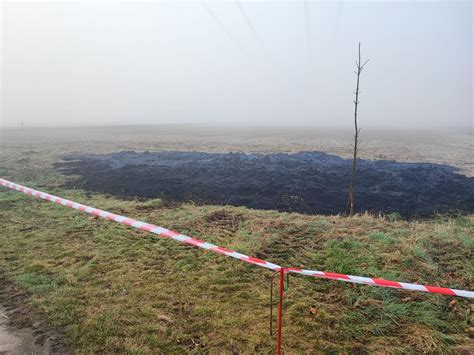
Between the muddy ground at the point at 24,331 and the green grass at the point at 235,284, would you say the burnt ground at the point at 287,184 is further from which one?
the muddy ground at the point at 24,331

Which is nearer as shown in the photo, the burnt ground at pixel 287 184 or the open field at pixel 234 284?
the open field at pixel 234 284

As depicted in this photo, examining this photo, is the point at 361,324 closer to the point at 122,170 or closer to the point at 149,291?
the point at 149,291

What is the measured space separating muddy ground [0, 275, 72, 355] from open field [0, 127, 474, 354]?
89 mm

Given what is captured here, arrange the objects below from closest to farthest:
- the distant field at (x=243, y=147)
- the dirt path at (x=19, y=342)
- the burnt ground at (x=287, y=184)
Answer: the dirt path at (x=19, y=342) → the burnt ground at (x=287, y=184) → the distant field at (x=243, y=147)

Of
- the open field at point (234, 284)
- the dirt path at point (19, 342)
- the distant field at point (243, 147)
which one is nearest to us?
the dirt path at point (19, 342)

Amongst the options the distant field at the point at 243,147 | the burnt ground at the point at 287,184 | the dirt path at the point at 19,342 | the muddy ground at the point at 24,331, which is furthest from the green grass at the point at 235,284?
the distant field at the point at 243,147

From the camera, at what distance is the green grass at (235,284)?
13.5ft

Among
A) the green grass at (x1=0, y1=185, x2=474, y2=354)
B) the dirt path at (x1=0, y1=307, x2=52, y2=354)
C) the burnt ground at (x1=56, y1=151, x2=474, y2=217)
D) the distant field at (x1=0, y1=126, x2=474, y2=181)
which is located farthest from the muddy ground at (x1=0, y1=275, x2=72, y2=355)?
the distant field at (x1=0, y1=126, x2=474, y2=181)

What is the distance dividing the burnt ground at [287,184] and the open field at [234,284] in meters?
3.19

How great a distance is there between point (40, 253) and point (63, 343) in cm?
333

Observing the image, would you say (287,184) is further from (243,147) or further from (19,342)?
(243,147)

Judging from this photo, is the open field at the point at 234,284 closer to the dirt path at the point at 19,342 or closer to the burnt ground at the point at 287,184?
the dirt path at the point at 19,342

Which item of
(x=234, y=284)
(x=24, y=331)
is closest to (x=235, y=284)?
(x=234, y=284)

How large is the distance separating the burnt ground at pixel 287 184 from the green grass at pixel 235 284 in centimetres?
329
